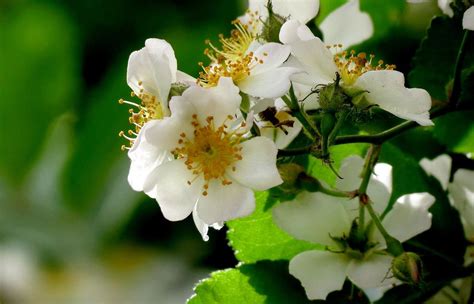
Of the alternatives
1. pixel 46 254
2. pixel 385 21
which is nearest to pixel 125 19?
pixel 46 254

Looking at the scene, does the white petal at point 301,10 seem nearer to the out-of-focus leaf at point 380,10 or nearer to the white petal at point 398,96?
the white petal at point 398,96

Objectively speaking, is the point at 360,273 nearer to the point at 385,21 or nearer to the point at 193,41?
the point at 385,21

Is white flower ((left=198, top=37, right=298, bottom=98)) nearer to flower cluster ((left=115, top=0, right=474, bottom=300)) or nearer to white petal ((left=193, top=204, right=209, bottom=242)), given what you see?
flower cluster ((left=115, top=0, right=474, bottom=300))

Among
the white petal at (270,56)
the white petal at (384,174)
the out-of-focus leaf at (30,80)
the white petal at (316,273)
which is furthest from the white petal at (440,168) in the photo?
the out-of-focus leaf at (30,80)

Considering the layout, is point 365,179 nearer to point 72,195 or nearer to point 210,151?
point 210,151

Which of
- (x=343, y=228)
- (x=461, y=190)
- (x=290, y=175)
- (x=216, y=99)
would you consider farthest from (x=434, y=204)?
(x=216, y=99)

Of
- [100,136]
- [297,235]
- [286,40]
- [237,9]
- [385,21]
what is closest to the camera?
[286,40]
